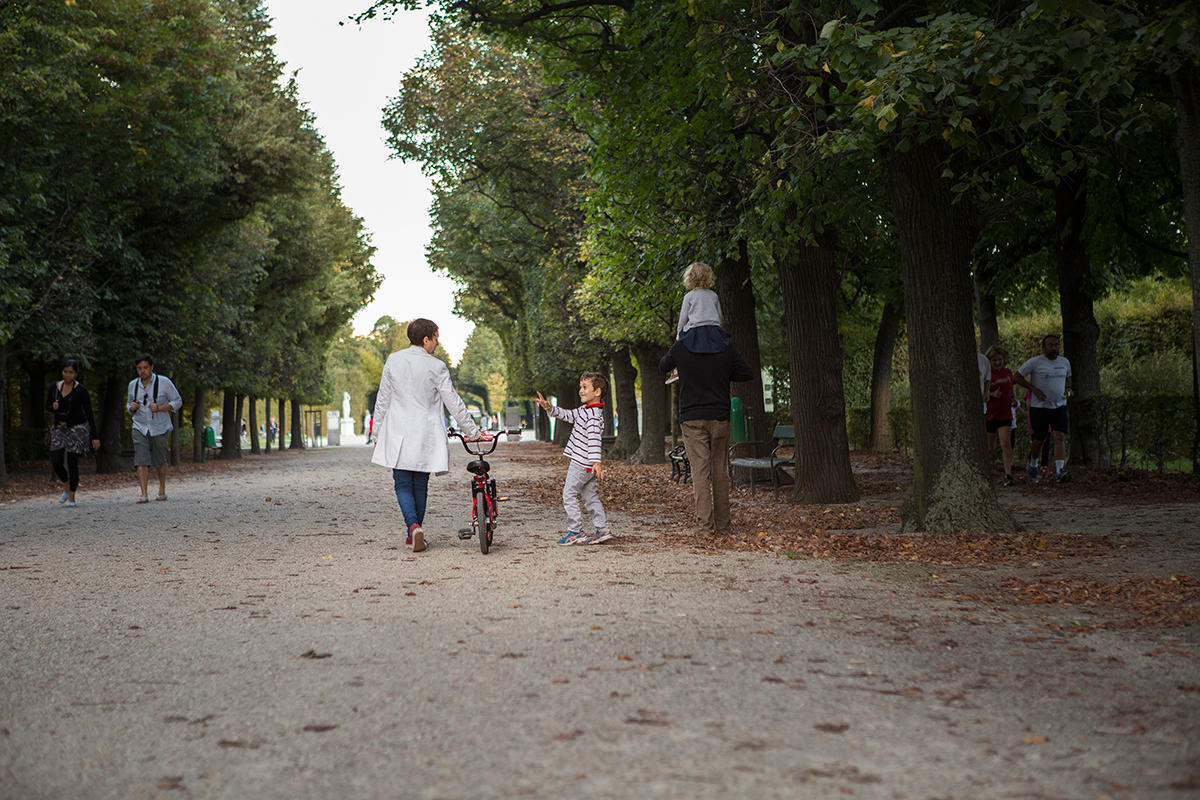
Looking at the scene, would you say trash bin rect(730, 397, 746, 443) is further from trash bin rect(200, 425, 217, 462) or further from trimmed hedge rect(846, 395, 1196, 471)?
trash bin rect(200, 425, 217, 462)

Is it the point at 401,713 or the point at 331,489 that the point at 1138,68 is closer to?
the point at 401,713

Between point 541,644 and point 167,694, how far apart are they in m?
1.74

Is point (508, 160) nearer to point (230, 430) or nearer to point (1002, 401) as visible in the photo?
point (1002, 401)

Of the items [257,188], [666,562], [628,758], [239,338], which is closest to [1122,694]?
[628,758]

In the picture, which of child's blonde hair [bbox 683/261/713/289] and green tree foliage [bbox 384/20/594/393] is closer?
child's blonde hair [bbox 683/261/713/289]

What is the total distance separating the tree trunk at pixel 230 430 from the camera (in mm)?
41875

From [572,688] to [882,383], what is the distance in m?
22.9

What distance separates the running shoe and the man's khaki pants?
1.11 m

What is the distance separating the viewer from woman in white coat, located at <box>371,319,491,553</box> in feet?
32.2

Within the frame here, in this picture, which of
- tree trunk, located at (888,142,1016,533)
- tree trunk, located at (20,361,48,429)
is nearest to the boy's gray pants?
tree trunk, located at (888,142,1016,533)

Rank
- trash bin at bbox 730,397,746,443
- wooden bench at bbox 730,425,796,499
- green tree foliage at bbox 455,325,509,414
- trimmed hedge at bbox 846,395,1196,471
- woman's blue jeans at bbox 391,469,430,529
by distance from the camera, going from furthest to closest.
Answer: green tree foliage at bbox 455,325,509,414, trash bin at bbox 730,397,746,443, trimmed hedge at bbox 846,395,1196,471, wooden bench at bbox 730,425,796,499, woman's blue jeans at bbox 391,469,430,529

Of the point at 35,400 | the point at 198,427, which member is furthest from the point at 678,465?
the point at 198,427

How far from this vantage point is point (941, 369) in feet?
31.9

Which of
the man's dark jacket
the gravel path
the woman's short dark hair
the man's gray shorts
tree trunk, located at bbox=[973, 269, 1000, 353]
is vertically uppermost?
tree trunk, located at bbox=[973, 269, 1000, 353]
